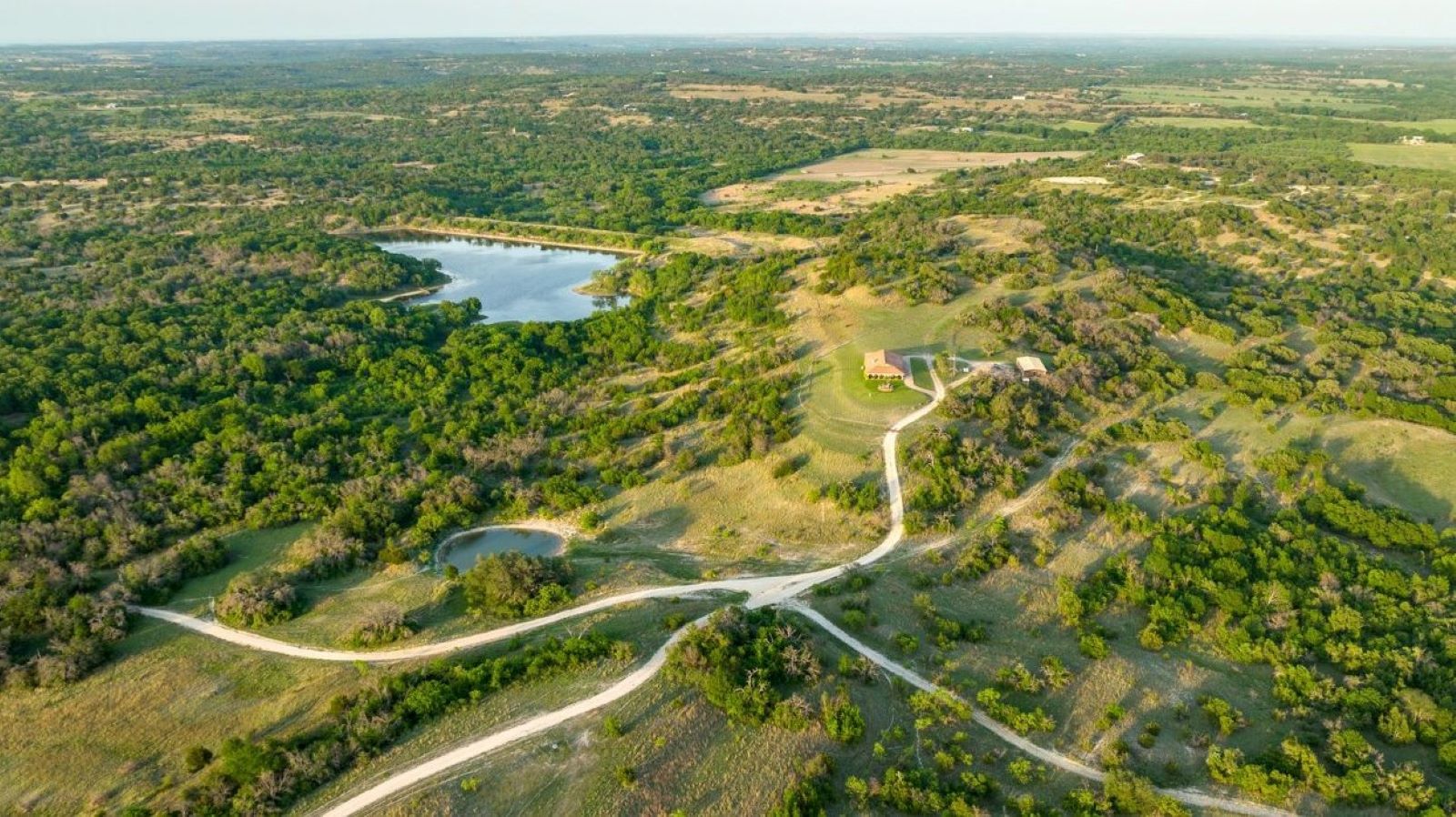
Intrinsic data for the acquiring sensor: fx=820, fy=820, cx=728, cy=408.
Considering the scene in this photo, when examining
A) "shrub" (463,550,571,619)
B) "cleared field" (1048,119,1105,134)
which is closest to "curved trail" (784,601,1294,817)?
"shrub" (463,550,571,619)

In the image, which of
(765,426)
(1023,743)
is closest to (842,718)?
(1023,743)

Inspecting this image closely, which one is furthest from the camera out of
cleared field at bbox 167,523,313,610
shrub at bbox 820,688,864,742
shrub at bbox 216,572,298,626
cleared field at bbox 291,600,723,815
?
cleared field at bbox 167,523,313,610

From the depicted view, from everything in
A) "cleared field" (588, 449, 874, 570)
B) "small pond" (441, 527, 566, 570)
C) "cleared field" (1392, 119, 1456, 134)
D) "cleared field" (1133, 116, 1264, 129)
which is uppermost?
"cleared field" (1133, 116, 1264, 129)

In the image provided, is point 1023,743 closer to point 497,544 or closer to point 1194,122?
point 497,544

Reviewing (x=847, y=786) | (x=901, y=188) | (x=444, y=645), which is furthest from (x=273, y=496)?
(x=901, y=188)

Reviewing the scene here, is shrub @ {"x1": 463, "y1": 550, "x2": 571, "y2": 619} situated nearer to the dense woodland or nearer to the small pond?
the dense woodland
